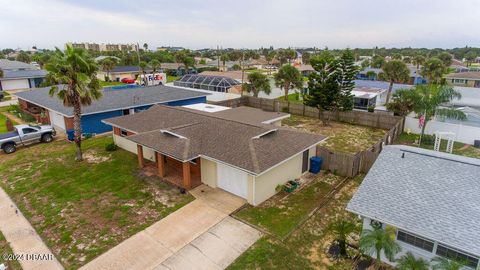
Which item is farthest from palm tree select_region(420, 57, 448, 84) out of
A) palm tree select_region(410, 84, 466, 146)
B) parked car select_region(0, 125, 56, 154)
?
parked car select_region(0, 125, 56, 154)

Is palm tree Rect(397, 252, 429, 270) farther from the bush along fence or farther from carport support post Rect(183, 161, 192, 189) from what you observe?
carport support post Rect(183, 161, 192, 189)

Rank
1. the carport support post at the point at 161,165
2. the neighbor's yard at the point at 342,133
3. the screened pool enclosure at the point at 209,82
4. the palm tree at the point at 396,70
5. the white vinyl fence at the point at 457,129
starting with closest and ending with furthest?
the carport support post at the point at 161,165, the white vinyl fence at the point at 457,129, the neighbor's yard at the point at 342,133, the palm tree at the point at 396,70, the screened pool enclosure at the point at 209,82

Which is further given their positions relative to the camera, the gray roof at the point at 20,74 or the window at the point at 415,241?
the gray roof at the point at 20,74

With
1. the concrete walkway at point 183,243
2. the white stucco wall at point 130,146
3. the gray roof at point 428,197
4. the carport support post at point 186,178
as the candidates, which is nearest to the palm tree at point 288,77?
the white stucco wall at point 130,146

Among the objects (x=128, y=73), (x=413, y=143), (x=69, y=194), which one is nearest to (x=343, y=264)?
(x=69, y=194)

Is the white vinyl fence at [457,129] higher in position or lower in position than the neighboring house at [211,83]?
lower

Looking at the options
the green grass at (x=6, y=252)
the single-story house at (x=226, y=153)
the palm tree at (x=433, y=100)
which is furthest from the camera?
the palm tree at (x=433, y=100)

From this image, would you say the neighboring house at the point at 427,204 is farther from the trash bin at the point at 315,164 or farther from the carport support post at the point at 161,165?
the carport support post at the point at 161,165
